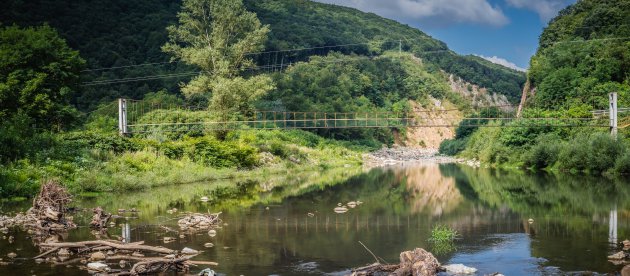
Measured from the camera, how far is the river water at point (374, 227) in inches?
449

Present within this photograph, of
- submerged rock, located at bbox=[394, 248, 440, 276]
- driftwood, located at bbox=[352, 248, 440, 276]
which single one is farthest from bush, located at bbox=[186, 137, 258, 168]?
submerged rock, located at bbox=[394, 248, 440, 276]

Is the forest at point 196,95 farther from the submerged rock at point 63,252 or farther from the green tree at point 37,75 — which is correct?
the submerged rock at point 63,252

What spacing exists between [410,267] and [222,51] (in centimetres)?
4043

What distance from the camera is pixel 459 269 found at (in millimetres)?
10523

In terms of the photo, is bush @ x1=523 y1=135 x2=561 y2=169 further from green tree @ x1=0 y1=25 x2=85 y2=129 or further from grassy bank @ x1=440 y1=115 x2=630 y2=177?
green tree @ x1=0 y1=25 x2=85 y2=129

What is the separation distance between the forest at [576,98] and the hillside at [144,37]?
124 feet

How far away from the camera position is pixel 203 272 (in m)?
10.2

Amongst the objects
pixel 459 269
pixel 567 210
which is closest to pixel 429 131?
pixel 567 210

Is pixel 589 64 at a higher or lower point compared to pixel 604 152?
higher

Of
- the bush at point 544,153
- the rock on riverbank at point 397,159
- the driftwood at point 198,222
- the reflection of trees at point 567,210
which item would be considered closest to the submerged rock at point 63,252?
the driftwood at point 198,222

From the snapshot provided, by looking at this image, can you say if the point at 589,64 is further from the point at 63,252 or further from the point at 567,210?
the point at 63,252

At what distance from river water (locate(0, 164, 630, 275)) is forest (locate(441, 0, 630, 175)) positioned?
35.2 feet

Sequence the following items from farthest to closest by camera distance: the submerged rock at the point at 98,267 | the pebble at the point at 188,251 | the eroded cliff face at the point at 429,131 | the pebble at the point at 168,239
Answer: the eroded cliff face at the point at 429,131, the pebble at the point at 168,239, the pebble at the point at 188,251, the submerged rock at the point at 98,267

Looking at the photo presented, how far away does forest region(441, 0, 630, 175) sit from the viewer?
3859cm
